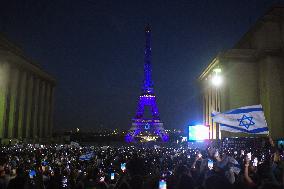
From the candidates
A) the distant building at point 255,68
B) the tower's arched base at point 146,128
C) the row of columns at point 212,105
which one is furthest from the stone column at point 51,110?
the distant building at point 255,68

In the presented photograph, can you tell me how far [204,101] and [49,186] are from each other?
260ft

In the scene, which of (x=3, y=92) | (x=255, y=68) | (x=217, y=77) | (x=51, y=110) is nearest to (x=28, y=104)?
(x=3, y=92)

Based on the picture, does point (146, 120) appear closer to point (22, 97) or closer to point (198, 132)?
→ point (22, 97)

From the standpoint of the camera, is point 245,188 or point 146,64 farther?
point 146,64

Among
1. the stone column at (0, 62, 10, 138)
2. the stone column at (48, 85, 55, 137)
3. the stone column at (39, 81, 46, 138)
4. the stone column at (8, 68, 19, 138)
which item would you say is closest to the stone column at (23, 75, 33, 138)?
the stone column at (8, 68, 19, 138)

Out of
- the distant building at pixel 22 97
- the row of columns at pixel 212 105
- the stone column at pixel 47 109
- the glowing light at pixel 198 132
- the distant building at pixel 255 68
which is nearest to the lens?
the glowing light at pixel 198 132

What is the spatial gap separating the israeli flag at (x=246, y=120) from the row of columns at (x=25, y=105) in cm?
6217

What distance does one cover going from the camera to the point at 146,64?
164500 mm

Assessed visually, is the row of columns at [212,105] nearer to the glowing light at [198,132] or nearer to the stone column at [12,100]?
the stone column at [12,100]

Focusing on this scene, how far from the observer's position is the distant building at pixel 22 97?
7181cm

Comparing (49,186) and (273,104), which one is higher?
(273,104)

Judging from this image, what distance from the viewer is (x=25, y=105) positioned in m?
86.9

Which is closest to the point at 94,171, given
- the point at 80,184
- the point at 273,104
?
the point at 80,184

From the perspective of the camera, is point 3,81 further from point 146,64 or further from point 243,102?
point 146,64
